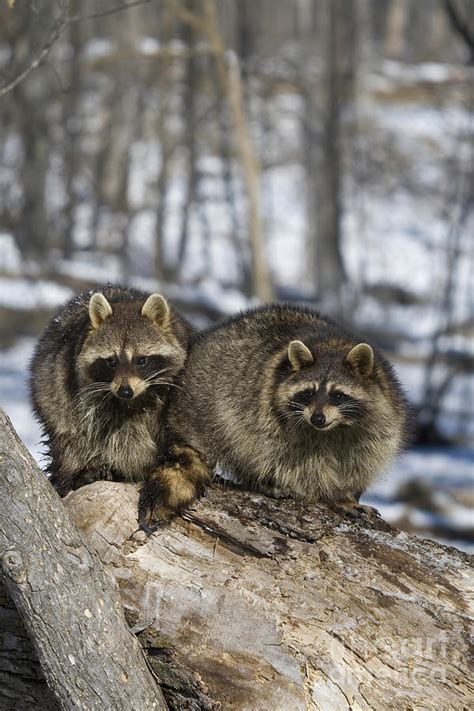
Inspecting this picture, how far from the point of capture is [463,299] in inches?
718

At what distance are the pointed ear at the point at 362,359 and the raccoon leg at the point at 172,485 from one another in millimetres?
884

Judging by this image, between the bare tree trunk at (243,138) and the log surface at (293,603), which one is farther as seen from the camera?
the bare tree trunk at (243,138)

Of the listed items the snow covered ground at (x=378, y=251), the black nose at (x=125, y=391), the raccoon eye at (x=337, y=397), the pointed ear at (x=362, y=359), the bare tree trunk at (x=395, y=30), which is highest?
the bare tree trunk at (x=395, y=30)

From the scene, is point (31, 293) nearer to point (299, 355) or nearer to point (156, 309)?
point (156, 309)

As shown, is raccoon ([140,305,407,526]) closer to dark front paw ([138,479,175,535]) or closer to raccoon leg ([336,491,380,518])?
raccoon leg ([336,491,380,518])

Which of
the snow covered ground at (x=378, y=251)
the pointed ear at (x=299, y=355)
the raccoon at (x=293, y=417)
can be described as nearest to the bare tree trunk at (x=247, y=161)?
the snow covered ground at (x=378, y=251)

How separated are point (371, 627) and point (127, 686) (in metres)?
1.00

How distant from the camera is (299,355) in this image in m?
4.61

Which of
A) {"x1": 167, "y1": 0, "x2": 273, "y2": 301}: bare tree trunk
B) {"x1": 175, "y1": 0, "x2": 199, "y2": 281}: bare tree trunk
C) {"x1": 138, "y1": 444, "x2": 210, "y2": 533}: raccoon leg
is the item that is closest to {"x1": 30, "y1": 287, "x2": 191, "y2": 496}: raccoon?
{"x1": 138, "y1": 444, "x2": 210, "y2": 533}: raccoon leg

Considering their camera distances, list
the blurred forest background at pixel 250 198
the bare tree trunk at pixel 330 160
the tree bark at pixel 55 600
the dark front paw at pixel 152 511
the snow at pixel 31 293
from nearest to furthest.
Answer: the tree bark at pixel 55 600, the dark front paw at pixel 152 511, the blurred forest background at pixel 250 198, the snow at pixel 31 293, the bare tree trunk at pixel 330 160

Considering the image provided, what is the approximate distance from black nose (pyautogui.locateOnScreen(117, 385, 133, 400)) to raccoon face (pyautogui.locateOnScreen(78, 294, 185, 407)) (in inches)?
1.9

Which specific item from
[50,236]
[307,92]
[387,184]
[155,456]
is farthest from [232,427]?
[387,184]

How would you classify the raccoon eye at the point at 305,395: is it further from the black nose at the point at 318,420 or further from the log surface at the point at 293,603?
the log surface at the point at 293,603

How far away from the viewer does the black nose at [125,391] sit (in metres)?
4.50
